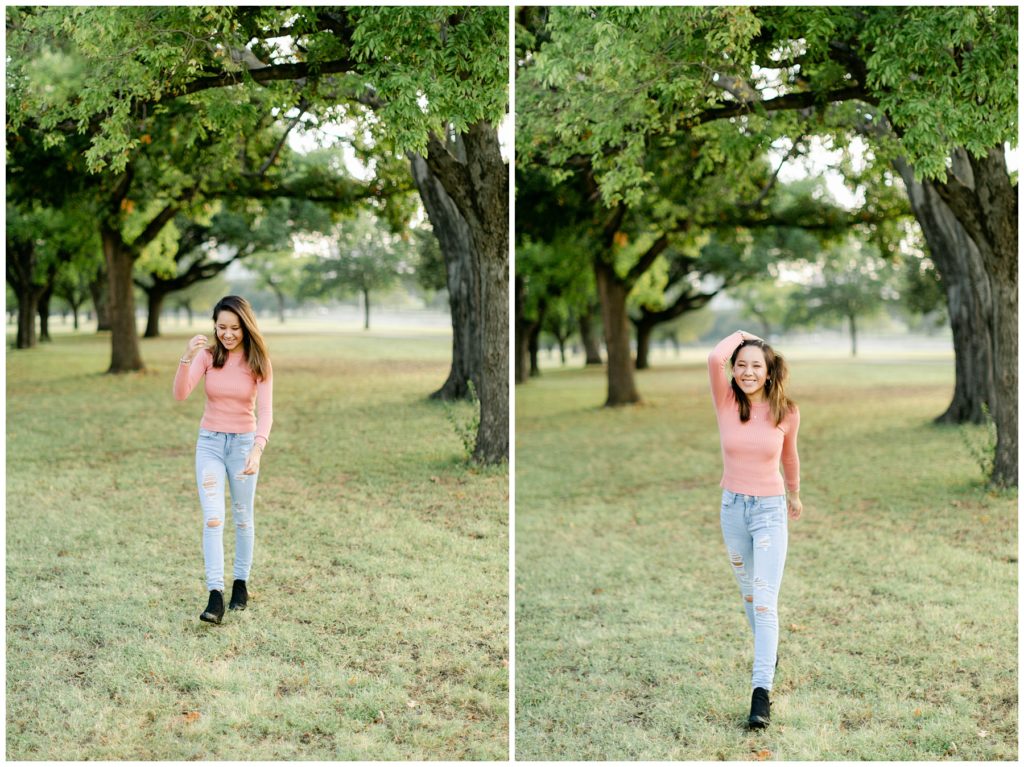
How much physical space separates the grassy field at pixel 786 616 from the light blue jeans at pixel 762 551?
0.38m

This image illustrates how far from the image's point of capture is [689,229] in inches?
536

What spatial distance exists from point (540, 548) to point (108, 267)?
251 inches

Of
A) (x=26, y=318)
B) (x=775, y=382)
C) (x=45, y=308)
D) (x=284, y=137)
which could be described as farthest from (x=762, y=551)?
(x=45, y=308)

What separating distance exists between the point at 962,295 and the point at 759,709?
29.4 feet

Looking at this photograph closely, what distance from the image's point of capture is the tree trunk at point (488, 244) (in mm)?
5746

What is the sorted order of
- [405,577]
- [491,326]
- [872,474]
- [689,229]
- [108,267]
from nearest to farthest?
[405,577] → [491,326] → [872,474] → [108,267] → [689,229]

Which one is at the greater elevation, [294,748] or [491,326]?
[491,326]

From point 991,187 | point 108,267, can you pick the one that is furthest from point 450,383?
point 108,267

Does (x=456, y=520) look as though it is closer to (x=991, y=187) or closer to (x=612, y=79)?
(x=612, y=79)

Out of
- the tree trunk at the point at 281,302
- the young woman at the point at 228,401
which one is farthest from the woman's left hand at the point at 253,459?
the tree trunk at the point at 281,302

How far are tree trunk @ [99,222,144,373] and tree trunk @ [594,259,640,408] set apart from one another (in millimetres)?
7378

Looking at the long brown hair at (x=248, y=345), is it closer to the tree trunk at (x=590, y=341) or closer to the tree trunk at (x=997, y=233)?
the tree trunk at (x=997, y=233)

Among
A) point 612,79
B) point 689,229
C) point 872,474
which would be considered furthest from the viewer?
point 689,229

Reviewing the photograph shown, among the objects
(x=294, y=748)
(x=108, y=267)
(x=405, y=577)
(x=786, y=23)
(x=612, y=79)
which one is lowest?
(x=294, y=748)
